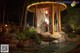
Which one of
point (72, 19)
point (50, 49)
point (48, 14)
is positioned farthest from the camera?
point (48, 14)

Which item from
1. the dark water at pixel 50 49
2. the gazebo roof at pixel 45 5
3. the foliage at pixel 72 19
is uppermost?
the gazebo roof at pixel 45 5

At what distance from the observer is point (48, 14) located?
5.66 meters

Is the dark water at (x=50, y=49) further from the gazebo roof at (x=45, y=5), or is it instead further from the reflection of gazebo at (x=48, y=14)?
the gazebo roof at (x=45, y=5)

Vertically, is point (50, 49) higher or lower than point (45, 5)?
lower

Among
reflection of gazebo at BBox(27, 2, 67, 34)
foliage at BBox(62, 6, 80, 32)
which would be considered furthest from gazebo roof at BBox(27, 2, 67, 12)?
foliage at BBox(62, 6, 80, 32)

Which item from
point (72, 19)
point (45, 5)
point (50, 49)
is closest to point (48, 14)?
point (45, 5)

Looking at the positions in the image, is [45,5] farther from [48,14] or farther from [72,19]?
[72,19]

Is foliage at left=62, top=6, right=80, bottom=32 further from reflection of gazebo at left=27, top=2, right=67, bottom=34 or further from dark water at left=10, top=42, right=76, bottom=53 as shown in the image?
dark water at left=10, top=42, right=76, bottom=53

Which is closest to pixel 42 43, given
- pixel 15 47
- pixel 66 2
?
pixel 15 47

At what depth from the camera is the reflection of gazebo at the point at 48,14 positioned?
5.52m

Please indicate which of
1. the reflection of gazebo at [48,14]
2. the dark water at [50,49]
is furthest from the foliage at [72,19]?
the dark water at [50,49]

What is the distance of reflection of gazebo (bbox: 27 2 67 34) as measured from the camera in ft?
18.1

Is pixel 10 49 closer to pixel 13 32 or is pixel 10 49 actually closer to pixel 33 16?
pixel 13 32

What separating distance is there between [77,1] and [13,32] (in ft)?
4.37
